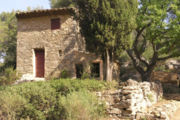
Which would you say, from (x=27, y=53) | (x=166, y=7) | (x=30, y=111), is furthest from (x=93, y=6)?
(x=27, y=53)

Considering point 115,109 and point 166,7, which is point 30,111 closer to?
point 115,109

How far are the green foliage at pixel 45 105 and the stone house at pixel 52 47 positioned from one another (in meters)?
5.88

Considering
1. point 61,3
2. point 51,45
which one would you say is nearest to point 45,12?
point 51,45

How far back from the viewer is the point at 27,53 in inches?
548

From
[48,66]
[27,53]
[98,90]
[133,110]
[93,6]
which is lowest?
[133,110]

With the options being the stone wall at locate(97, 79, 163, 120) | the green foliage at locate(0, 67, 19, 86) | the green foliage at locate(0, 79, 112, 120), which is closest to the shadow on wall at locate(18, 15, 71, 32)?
the green foliage at locate(0, 67, 19, 86)

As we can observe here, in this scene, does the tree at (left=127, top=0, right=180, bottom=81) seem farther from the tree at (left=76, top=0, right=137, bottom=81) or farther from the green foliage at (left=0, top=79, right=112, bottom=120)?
the green foliage at (left=0, top=79, right=112, bottom=120)

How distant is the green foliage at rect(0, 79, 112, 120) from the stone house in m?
5.88

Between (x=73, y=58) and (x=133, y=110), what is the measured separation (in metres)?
7.06

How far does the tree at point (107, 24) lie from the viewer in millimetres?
8734

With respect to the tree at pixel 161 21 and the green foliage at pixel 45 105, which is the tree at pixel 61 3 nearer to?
the tree at pixel 161 21

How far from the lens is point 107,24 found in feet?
28.9

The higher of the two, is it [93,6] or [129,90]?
[93,6]

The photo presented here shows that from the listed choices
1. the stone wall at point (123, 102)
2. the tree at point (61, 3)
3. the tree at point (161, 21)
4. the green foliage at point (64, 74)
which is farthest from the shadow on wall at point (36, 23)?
the stone wall at point (123, 102)
